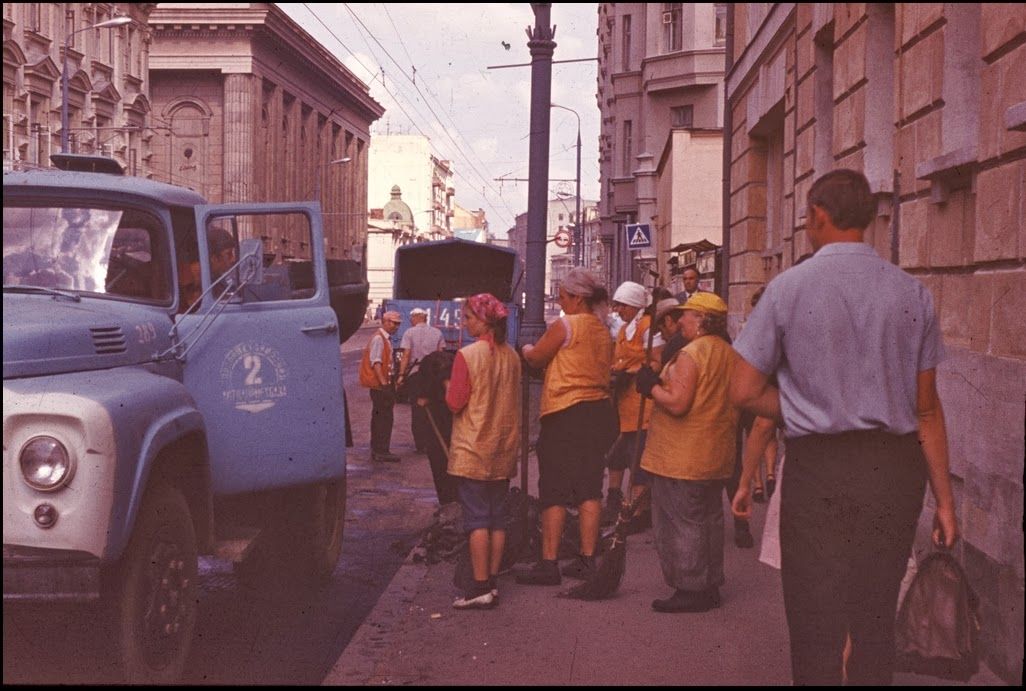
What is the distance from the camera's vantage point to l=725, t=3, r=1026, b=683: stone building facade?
6.18 meters

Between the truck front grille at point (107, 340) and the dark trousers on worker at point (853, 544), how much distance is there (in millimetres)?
3009

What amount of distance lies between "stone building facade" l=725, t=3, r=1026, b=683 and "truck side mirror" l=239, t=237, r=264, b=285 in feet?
12.0

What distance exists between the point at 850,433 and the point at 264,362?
3.48 meters

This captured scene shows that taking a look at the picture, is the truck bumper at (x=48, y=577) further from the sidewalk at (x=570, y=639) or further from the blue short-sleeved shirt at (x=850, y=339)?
the blue short-sleeved shirt at (x=850, y=339)

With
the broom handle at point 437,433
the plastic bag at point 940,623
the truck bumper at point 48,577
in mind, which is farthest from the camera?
the broom handle at point 437,433

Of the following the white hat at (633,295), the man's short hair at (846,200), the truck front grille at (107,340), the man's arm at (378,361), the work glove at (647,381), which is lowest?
the man's arm at (378,361)

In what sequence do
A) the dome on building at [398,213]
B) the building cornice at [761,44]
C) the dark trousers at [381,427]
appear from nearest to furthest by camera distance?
1. the dark trousers at [381,427]
2. the building cornice at [761,44]
3. the dome on building at [398,213]

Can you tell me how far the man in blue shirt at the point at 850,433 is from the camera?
4.39 metres

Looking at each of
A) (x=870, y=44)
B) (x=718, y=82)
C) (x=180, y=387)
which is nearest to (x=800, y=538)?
(x=180, y=387)

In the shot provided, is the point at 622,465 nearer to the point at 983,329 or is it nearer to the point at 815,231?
the point at 983,329

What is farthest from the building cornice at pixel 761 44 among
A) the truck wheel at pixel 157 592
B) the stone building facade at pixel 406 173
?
the stone building facade at pixel 406 173

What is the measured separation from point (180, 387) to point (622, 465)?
5.32 m

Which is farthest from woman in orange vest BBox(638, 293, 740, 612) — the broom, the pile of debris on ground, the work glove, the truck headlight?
the truck headlight

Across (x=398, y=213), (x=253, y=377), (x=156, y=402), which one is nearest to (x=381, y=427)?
(x=253, y=377)
